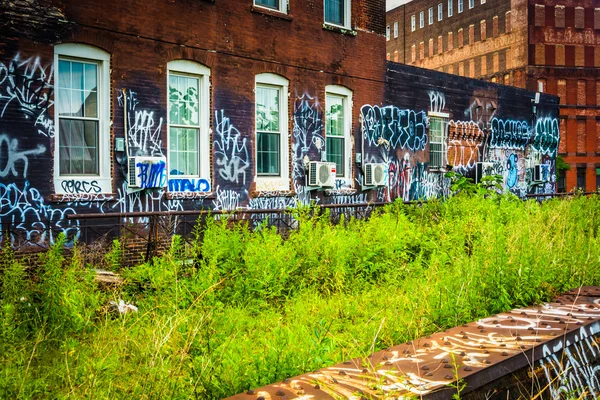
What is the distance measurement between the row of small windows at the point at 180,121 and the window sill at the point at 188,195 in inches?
16.0

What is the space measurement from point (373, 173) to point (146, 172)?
7.26 metres

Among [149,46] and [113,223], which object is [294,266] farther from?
[149,46]

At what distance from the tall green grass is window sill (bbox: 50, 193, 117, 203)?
3673 mm

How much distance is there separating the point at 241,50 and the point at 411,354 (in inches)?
483

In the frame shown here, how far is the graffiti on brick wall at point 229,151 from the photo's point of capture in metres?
14.9

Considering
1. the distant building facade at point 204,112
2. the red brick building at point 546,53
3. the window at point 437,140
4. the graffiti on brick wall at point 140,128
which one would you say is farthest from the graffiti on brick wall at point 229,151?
the red brick building at point 546,53

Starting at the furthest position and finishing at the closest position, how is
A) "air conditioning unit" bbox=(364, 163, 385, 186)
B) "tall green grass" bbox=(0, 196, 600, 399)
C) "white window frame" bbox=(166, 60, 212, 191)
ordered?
"air conditioning unit" bbox=(364, 163, 385, 186) < "white window frame" bbox=(166, 60, 212, 191) < "tall green grass" bbox=(0, 196, 600, 399)

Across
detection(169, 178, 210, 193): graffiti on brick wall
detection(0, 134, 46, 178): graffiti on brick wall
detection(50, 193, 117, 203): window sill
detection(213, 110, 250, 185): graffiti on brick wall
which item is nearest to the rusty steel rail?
detection(50, 193, 117, 203): window sill

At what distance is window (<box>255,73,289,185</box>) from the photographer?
1597cm

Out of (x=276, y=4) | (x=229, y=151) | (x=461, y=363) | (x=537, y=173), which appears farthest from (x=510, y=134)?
(x=461, y=363)

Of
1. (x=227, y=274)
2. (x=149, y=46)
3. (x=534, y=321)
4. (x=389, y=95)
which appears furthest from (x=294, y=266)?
(x=389, y=95)

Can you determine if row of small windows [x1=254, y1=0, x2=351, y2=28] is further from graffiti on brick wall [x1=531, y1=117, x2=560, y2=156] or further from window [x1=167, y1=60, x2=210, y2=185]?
graffiti on brick wall [x1=531, y1=117, x2=560, y2=156]

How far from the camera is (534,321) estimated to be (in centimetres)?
488

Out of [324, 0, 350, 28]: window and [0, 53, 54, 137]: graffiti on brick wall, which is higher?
[324, 0, 350, 28]: window
